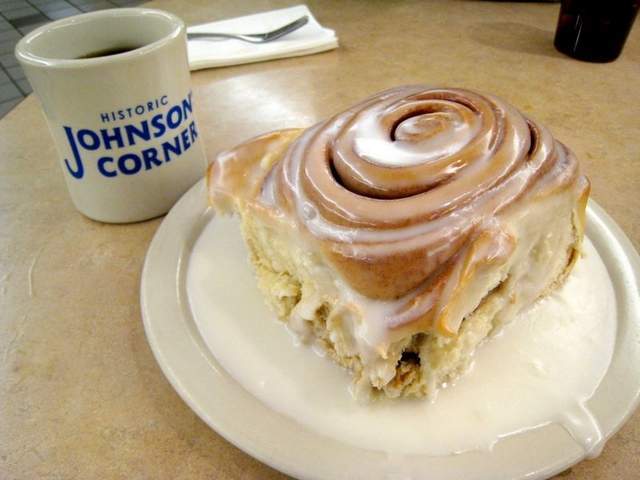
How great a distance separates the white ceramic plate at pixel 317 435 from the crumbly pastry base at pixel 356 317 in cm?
8

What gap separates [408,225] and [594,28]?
1.12 m

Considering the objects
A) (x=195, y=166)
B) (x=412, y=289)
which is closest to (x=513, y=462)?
(x=412, y=289)

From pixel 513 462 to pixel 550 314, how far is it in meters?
0.24

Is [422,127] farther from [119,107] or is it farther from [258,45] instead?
[258,45]

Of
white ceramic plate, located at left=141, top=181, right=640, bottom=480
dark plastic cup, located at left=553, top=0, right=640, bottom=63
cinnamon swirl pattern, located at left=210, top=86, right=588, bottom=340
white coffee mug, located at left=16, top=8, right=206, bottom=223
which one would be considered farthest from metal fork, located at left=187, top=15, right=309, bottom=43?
white ceramic plate, located at left=141, top=181, right=640, bottom=480

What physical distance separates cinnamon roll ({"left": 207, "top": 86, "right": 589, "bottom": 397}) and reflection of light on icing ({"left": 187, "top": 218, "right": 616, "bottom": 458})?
2 centimetres

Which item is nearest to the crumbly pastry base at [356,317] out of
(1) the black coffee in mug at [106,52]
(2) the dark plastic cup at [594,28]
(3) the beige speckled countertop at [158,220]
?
(3) the beige speckled countertop at [158,220]

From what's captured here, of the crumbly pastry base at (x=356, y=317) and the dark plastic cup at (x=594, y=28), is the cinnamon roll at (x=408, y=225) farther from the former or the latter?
the dark plastic cup at (x=594, y=28)

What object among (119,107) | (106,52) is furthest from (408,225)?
(106,52)

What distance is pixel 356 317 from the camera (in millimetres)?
547

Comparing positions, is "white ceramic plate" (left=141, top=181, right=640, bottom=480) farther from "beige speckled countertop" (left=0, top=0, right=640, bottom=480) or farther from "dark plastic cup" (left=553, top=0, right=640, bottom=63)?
"dark plastic cup" (left=553, top=0, right=640, bottom=63)

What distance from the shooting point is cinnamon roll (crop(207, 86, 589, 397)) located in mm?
536

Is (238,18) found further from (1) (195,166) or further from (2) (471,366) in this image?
(2) (471,366)

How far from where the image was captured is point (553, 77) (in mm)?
1326
